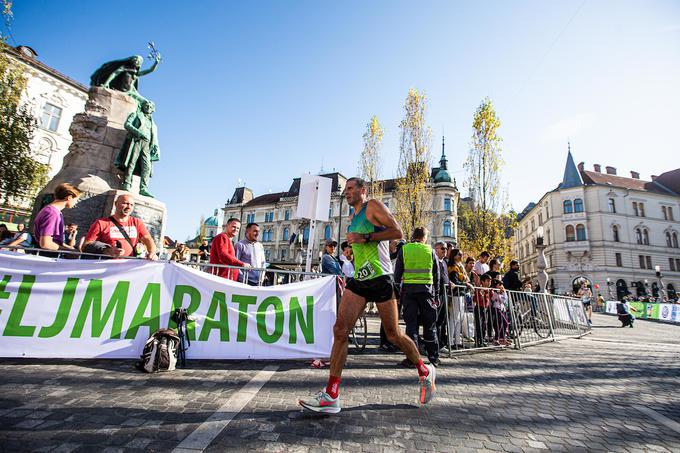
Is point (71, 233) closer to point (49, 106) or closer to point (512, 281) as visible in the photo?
point (512, 281)

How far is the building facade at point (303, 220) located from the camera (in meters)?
44.3

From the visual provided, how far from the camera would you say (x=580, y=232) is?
→ 46562 millimetres

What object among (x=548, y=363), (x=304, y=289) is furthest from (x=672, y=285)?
(x=304, y=289)

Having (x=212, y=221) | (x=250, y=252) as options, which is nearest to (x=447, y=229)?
(x=250, y=252)

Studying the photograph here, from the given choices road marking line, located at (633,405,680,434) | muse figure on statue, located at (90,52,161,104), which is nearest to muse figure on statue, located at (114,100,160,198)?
muse figure on statue, located at (90,52,161,104)

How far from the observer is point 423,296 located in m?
4.96

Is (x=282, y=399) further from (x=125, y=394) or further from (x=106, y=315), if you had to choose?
(x=106, y=315)

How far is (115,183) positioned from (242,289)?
6.29 meters

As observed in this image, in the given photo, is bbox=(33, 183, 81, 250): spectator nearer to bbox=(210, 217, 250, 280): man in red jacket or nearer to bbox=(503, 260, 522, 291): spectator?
bbox=(210, 217, 250, 280): man in red jacket

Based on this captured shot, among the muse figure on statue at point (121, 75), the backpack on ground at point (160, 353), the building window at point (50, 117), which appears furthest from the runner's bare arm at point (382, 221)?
the building window at point (50, 117)

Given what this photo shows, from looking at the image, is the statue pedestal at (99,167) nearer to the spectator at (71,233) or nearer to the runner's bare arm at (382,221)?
the spectator at (71,233)

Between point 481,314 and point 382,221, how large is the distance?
197 inches

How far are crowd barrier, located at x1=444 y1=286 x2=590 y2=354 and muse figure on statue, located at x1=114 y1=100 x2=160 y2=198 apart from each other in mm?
8523

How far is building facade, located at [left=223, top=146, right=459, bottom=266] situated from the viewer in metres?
44.3
